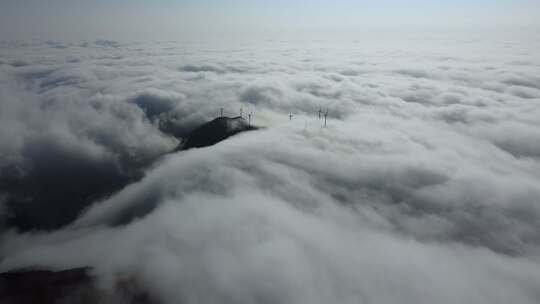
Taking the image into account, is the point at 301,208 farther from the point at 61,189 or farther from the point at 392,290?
the point at 61,189

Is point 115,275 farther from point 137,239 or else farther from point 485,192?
point 485,192

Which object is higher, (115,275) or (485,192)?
(485,192)

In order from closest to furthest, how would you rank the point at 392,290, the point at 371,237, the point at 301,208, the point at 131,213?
the point at 392,290, the point at 371,237, the point at 301,208, the point at 131,213

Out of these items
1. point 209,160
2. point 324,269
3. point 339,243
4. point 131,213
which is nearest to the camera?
point 324,269

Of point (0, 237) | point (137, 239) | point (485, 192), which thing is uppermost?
point (485, 192)

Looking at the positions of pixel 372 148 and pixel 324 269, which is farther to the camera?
pixel 372 148

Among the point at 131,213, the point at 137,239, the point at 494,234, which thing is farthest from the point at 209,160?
the point at 494,234

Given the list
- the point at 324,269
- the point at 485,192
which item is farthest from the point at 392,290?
the point at 485,192
